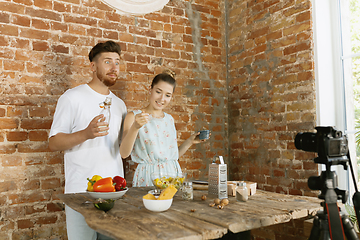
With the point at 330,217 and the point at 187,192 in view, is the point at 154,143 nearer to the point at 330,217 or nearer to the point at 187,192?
the point at 187,192

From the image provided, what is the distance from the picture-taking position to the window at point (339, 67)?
2721mm

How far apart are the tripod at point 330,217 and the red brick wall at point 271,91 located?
140 centimetres

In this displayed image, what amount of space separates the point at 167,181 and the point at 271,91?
5.61 ft

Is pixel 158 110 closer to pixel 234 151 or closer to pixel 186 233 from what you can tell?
pixel 234 151

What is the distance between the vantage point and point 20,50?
2.61 metres

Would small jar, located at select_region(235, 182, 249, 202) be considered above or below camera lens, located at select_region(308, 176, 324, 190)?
below

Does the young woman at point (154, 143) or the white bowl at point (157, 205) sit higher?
the young woman at point (154, 143)

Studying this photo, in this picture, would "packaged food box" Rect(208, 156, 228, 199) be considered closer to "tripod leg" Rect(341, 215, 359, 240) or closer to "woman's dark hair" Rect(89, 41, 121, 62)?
Result: "tripod leg" Rect(341, 215, 359, 240)

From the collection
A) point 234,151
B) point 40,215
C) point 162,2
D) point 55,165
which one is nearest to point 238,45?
point 162,2

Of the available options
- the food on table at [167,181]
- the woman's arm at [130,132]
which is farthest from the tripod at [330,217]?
the woman's arm at [130,132]

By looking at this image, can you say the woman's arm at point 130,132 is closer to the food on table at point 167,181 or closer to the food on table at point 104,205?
the food on table at point 167,181

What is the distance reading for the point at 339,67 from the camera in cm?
283

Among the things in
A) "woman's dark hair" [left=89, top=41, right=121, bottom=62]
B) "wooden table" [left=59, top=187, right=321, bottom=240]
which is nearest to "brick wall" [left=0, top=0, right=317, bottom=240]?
"woman's dark hair" [left=89, top=41, right=121, bottom=62]

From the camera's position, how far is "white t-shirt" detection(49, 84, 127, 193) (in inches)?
94.3
